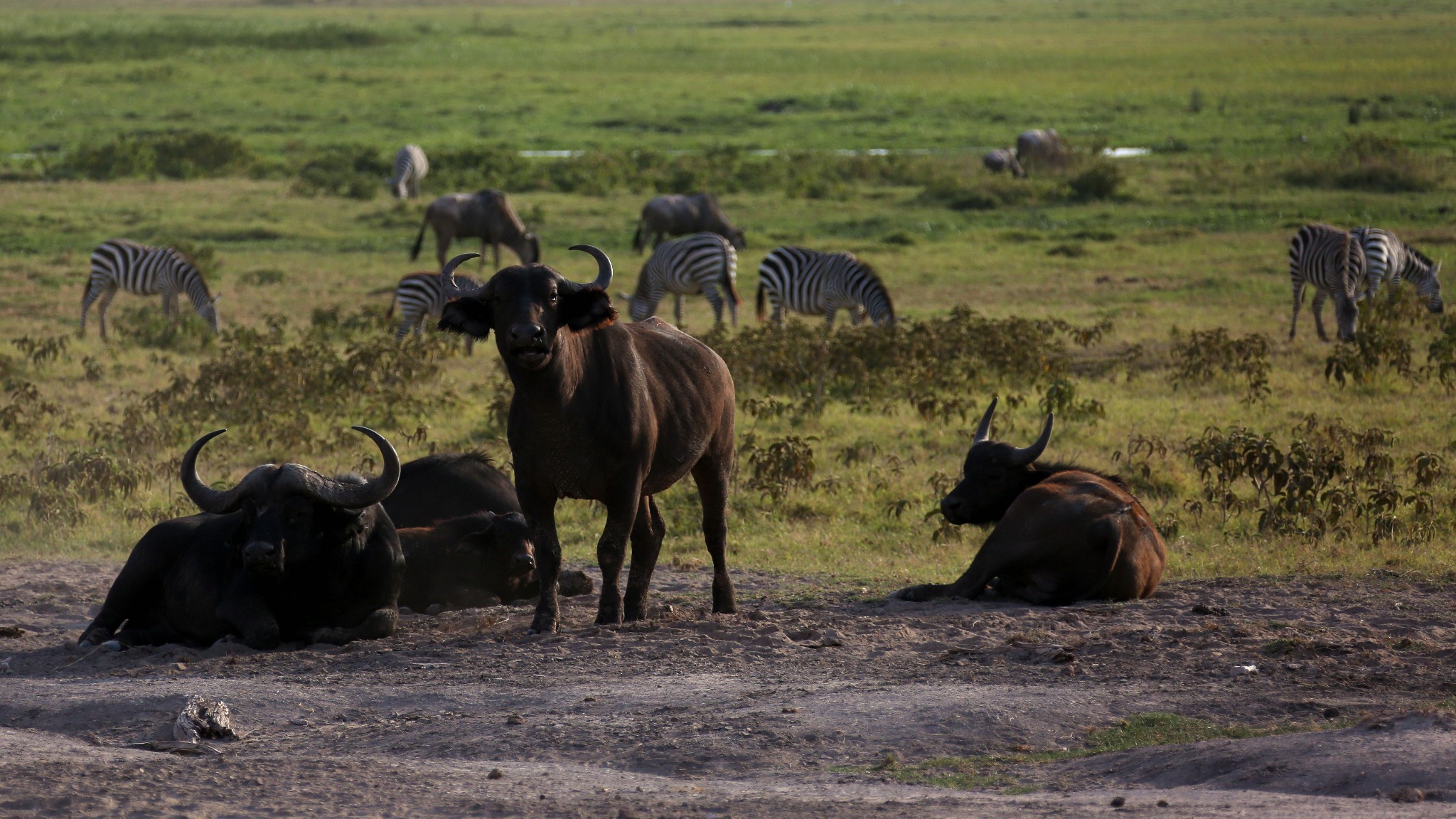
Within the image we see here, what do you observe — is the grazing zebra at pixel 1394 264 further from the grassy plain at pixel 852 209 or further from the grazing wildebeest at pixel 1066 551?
the grazing wildebeest at pixel 1066 551

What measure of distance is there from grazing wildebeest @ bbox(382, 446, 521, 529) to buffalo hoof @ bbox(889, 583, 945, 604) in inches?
84.3

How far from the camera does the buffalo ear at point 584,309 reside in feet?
22.1

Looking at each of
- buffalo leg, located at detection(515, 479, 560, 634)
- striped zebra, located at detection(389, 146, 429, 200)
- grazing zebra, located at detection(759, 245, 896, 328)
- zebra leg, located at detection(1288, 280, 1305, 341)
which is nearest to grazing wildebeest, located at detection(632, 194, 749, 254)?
grazing zebra, located at detection(759, 245, 896, 328)

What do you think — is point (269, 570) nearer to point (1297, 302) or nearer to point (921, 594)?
point (921, 594)

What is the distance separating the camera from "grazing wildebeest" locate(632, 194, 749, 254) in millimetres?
24094

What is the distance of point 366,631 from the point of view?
23.5ft

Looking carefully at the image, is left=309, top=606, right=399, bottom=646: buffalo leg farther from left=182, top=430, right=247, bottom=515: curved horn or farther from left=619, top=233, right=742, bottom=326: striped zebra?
left=619, top=233, right=742, bottom=326: striped zebra

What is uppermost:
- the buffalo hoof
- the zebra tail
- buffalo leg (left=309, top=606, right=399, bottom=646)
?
the zebra tail

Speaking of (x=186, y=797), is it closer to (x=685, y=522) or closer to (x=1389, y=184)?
(x=685, y=522)

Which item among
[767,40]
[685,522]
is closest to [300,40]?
[767,40]

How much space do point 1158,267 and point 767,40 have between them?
56.8 metres

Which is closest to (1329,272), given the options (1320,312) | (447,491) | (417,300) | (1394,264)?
(1320,312)

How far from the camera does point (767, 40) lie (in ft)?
250

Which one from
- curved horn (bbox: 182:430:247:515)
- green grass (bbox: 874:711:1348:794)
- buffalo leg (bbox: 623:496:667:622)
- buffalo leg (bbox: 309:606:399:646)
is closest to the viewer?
green grass (bbox: 874:711:1348:794)
